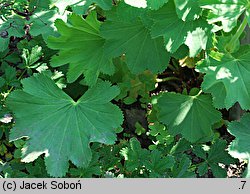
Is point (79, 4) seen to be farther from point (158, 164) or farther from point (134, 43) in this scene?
point (158, 164)

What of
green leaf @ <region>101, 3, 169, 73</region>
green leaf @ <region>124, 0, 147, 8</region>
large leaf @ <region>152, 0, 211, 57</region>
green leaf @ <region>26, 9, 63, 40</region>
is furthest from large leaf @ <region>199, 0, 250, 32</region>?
green leaf @ <region>26, 9, 63, 40</region>

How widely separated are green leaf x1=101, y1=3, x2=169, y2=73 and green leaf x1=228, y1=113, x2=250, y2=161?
1.71ft

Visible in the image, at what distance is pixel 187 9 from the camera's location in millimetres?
2445

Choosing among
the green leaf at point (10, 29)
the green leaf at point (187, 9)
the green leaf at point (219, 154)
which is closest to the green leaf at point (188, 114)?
the green leaf at point (219, 154)

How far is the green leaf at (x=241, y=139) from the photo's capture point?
7.95 ft

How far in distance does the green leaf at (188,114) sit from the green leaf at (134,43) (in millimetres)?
235

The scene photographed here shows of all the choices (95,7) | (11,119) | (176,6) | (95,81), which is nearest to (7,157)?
(11,119)

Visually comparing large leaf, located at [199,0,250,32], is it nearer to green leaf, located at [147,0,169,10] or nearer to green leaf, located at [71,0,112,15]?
green leaf, located at [147,0,169,10]


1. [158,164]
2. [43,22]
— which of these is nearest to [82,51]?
[43,22]

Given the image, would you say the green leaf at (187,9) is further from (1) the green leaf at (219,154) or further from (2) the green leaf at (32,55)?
(2) the green leaf at (32,55)

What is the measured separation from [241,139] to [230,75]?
327 millimetres

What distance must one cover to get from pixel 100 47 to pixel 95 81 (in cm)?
22

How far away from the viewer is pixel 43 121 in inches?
99.7

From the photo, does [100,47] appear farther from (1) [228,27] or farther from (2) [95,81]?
(1) [228,27]
